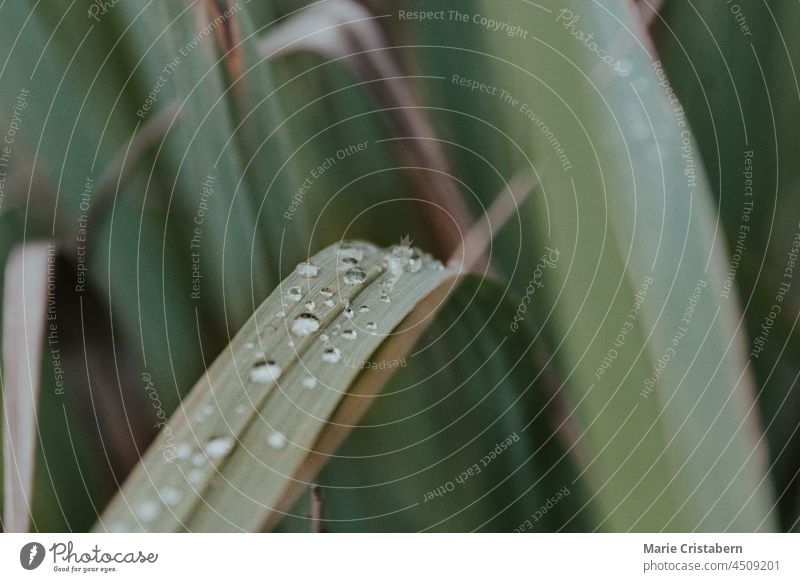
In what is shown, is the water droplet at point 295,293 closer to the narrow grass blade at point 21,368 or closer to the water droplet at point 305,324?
the water droplet at point 305,324

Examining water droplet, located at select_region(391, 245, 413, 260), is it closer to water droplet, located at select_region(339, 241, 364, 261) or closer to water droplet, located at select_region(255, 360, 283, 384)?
water droplet, located at select_region(339, 241, 364, 261)

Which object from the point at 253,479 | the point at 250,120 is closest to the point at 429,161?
the point at 250,120

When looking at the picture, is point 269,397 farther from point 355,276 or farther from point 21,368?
point 21,368

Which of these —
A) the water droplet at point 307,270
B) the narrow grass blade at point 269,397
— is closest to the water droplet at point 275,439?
the narrow grass blade at point 269,397
